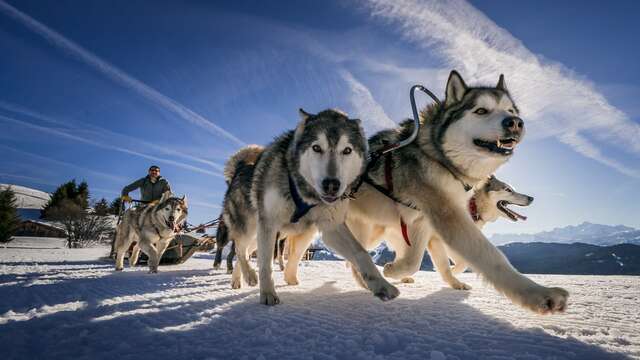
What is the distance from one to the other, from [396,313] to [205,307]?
149 cm

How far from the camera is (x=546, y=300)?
2.08 metres

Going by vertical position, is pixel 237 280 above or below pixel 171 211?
below

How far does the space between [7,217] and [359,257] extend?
49478 millimetres

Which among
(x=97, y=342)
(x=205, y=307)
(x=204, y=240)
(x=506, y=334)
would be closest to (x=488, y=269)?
(x=506, y=334)

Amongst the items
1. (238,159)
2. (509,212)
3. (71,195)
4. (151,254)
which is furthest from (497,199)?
(71,195)

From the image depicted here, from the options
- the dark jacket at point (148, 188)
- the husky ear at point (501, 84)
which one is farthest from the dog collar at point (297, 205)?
the dark jacket at point (148, 188)

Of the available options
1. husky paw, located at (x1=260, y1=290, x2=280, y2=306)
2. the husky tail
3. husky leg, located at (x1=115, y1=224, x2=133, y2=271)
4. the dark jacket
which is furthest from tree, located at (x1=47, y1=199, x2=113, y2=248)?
husky paw, located at (x1=260, y1=290, x2=280, y2=306)

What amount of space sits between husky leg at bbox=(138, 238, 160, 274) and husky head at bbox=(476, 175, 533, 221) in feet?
21.4

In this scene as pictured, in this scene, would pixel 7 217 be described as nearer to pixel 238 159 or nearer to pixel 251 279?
pixel 238 159

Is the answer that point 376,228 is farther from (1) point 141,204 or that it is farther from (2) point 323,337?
(1) point 141,204

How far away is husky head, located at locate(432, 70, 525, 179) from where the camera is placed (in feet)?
9.29

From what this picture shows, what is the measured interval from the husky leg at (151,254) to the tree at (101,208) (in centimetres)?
3902

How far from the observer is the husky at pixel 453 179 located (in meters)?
2.50

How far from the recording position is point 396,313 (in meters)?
2.50
